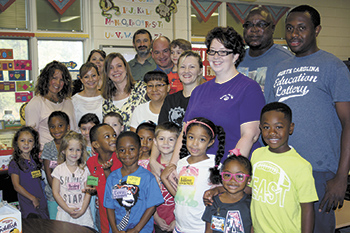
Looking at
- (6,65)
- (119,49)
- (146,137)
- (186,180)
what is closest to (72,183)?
(146,137)

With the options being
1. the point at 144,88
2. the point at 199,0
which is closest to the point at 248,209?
the point at 144,88

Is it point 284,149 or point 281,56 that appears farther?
point 281,56

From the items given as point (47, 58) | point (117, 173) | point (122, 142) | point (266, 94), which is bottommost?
point (117, 173)

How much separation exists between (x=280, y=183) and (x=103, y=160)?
4.79ft

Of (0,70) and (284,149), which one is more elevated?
(0,70)

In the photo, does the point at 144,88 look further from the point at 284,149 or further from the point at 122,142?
the point at 284,149

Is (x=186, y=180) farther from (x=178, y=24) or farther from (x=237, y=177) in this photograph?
(x=178, y=24)

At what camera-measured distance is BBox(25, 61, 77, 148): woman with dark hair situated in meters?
3.49

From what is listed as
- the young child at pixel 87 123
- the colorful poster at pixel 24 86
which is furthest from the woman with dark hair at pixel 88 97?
the colorful poster at pixel 24 86

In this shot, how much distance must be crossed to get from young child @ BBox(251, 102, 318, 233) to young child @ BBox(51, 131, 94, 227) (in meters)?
1.59

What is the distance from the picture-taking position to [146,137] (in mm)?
2748

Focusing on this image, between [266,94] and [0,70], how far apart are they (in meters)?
4.73

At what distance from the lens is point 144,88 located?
3.27 metres

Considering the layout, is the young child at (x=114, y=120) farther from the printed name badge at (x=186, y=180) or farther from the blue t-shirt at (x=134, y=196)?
the printed name badge at (x=186, y=180)
